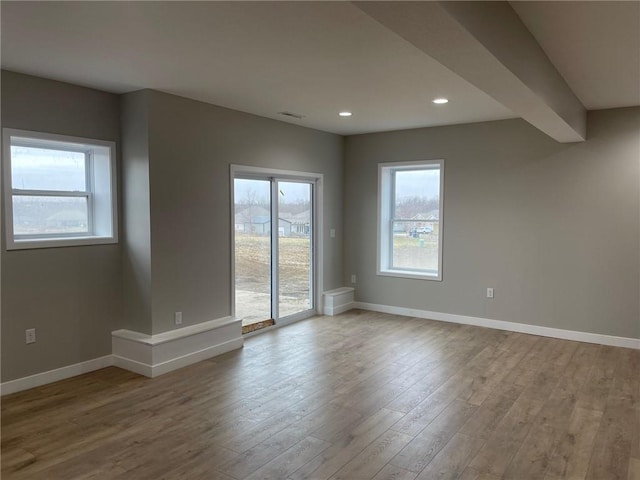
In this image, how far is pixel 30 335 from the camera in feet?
12.3

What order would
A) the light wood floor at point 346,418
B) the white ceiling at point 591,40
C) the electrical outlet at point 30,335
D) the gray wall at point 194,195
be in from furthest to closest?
the gray wall at point 194,195 < the electrical outlet at point 30,335 < the light wood floor at point 346,418 < the white ceiling at point 591,40

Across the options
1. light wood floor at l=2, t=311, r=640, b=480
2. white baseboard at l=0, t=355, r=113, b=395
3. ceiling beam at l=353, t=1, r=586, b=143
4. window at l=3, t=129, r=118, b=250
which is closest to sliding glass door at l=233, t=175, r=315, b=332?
light wood floor at l=2, t=311, r=640, b=480

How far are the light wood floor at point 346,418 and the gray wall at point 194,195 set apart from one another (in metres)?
0.65

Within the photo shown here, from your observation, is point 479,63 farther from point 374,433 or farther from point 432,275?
point 432,275

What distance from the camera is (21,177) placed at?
3.72 m

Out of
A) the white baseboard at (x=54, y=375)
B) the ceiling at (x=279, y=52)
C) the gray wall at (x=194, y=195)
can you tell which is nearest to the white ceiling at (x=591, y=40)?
the ceiling at (x=279, y=52)

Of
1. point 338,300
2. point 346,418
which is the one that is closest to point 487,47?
point 346,418

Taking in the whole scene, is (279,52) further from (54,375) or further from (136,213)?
(54,375)

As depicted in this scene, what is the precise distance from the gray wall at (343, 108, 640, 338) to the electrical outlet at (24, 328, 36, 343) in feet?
13.8

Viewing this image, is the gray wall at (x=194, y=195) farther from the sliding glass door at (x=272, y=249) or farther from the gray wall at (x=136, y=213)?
the sliding glass door at (x=272, y=249)

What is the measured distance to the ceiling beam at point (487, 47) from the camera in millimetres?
1717

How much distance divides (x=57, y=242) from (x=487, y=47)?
11.7ft

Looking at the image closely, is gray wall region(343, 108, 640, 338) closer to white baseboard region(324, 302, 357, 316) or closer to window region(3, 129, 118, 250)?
white baseboard region(324, 302, 357, 316)

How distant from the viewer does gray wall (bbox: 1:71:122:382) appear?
3609 mm
